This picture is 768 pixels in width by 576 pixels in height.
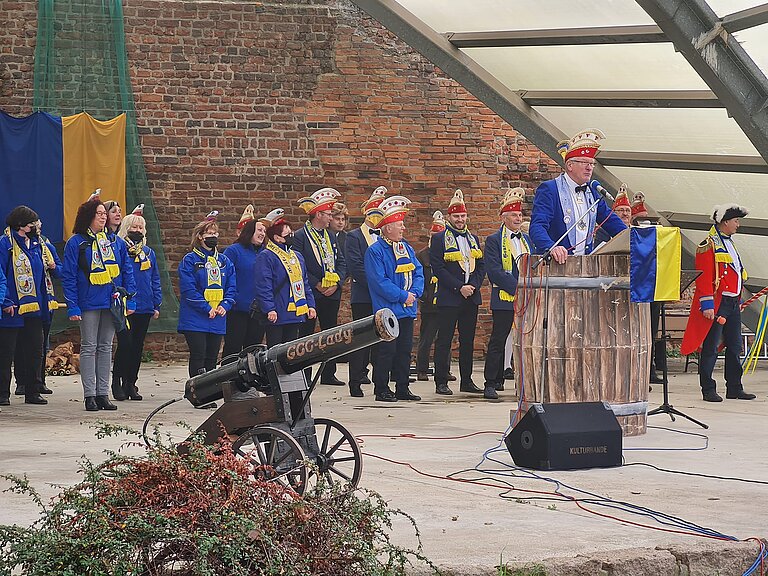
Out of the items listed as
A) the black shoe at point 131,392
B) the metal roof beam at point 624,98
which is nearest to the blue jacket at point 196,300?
the black shoe at point 131,392

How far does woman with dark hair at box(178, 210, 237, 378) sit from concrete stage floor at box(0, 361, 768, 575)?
23.5 inches

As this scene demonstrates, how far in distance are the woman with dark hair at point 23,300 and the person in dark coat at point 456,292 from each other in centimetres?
375

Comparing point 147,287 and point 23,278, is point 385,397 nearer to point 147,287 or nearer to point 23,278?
point 147,287

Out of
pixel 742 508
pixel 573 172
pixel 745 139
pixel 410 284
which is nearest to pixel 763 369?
pixel 745 139

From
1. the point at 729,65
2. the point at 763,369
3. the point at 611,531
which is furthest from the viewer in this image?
the point at 763,369

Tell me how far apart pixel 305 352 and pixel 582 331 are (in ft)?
8.50

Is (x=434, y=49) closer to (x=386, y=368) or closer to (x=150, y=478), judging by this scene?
(x=386, y=368)

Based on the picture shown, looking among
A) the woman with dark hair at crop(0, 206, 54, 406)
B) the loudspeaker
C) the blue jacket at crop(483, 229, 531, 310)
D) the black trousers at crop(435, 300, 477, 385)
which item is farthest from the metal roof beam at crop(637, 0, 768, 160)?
the woman with dark hair at crop(0, 206, 54, 406)

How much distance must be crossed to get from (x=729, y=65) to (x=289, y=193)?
725cm

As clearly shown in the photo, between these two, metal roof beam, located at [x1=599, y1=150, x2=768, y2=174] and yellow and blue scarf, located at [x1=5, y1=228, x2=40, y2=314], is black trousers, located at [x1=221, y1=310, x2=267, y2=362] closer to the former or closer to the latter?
yellow and blue scarf, located at [x1=5, y1=228, x2=40, y2=314]

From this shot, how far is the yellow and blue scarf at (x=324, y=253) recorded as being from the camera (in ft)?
38.9

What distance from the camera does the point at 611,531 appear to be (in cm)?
478

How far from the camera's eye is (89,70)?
46.2 feet

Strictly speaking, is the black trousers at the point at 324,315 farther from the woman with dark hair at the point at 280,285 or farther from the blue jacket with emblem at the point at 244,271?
the woman with dark hair at the point at 280,285
